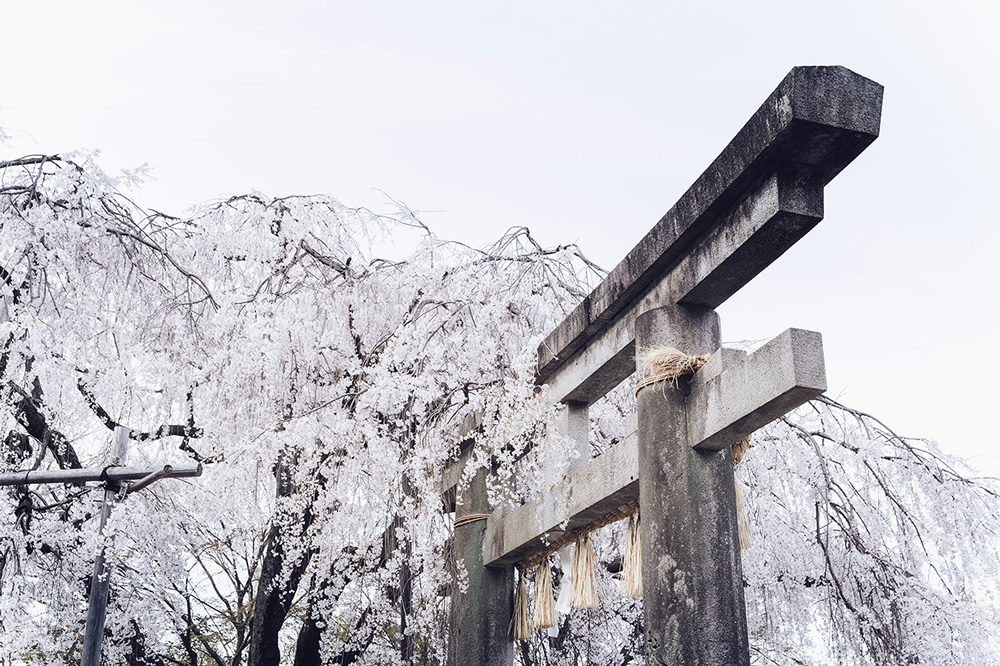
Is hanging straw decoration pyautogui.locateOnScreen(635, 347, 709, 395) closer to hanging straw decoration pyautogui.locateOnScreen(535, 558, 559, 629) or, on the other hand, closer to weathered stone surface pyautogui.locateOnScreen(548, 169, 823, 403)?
weathered stone surface pyautogui.locateOnScreen(548, 169, 823, 403)

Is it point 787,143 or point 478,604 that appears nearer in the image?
point 787,143

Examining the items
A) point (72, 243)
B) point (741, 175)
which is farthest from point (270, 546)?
point (741, 175)

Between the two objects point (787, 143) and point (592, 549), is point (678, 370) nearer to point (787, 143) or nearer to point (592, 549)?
point (787, 143)

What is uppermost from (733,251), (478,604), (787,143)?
(787,143)

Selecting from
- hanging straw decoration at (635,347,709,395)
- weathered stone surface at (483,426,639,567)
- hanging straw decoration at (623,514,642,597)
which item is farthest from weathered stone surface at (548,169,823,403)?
hanging straw decoration at (623,514,642,597)

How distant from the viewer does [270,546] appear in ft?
25.5

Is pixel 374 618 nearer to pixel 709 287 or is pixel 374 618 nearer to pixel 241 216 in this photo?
pixel 241 216

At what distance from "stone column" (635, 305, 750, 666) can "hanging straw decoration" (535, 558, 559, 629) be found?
1.80 m

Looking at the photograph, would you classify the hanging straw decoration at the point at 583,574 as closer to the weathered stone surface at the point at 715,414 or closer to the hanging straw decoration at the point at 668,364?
the weathered stone surface at the point at 715,414

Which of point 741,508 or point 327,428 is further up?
point 327,428

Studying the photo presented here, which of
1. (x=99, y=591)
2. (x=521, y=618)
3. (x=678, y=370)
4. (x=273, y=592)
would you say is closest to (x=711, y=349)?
(x=678, y=370)

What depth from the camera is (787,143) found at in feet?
11.3

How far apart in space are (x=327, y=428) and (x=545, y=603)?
2055 millimetres

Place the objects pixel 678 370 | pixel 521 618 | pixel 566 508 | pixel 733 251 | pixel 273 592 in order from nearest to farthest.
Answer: pixel 733 251, pixel 678 370, pixel 566 508, pixel 521 618, pixel 273 592
